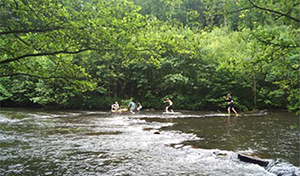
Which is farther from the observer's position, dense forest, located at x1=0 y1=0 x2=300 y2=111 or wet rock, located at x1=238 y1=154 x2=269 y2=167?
wet rock, located at x1=238 y1=154 x2=269 y2=167

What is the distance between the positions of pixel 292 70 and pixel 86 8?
5.85 m

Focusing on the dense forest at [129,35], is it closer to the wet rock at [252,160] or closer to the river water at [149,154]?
the wet rock at [252,160]

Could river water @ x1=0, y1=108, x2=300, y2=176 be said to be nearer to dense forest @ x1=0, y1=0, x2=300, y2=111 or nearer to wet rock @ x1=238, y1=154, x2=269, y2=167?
wet rock @ x1=238, y1=154, x2=269, y2=167

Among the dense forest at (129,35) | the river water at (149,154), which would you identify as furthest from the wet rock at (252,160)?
the dense forest at (129,35)

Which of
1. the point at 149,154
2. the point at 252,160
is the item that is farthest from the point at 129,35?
A: the point at 252,160

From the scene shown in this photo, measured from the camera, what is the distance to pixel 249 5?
15.2 ft

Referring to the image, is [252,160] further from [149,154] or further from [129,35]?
[129,35]

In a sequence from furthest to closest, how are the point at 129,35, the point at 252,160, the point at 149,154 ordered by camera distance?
1. the point at 129,35
2. the point at 149,154
3. the point at 252,160

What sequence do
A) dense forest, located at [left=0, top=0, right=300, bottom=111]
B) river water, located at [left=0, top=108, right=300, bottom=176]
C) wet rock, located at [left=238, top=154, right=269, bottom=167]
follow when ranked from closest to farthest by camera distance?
dense forest, located at [left=0, top=0, right=300, bottom=111] → river water, located at [left=0, top=108, right=300, bottom=176] → wet rock, located at [left=238, top=154, right=269, bottom=167]

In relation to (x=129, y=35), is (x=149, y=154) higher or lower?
lower

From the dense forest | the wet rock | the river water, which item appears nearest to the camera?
the dense forest

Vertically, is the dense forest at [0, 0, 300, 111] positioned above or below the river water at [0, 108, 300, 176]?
above

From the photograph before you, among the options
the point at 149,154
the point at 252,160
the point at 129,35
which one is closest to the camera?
the point at 252,160

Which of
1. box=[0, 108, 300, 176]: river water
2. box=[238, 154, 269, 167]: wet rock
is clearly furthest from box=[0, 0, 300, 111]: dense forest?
box=[0, 108, 300, 176]: river water
